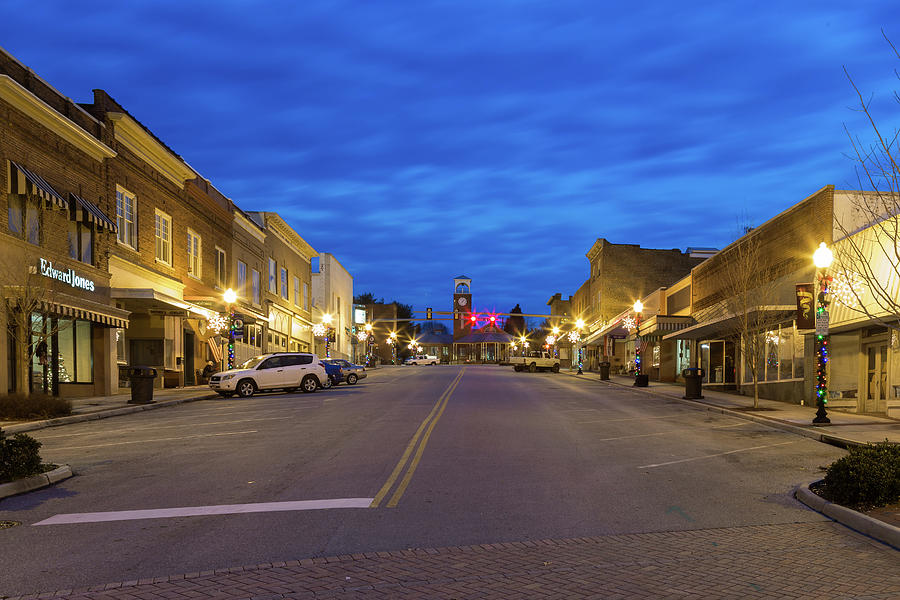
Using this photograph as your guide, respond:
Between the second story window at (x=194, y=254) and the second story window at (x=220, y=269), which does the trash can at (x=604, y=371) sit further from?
the second story window at (x=194, y=254)

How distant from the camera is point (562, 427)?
1722 cm

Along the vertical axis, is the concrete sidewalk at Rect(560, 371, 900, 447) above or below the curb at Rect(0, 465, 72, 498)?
below

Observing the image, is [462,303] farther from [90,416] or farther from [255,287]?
[90,416]

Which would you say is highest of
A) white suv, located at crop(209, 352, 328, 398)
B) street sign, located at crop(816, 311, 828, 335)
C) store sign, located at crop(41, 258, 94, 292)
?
store sign, located at crop(41, 258, 94, 292)

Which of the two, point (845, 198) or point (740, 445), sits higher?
point (845, 198)

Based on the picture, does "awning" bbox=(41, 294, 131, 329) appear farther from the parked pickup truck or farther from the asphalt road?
the parked pickup truck

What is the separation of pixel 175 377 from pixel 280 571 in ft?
94.0

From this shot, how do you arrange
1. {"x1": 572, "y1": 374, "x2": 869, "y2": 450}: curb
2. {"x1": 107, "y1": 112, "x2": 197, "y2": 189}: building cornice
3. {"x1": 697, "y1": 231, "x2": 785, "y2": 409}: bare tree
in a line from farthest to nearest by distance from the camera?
{"x1": 107, "y1": 112, "x2": 197, "y2": 189}: building cornice, {"x1": 697, "y1": 231, "x2": 785, "y2": 409}: bare tree, {"x1": 572, "y1": 374, "x2": 869, "y2": 450}: curb

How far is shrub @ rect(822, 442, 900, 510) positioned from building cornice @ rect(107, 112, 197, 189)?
2660cm

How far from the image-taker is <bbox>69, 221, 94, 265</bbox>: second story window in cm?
2495

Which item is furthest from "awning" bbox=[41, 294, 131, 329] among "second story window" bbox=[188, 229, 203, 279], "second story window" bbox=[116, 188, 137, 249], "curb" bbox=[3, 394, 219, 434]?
"second story window" bbox=[188, 229, 203, 279]

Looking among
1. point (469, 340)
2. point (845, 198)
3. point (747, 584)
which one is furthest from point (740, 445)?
point (469, 340)

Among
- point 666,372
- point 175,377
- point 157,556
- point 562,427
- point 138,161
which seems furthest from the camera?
point 666,372

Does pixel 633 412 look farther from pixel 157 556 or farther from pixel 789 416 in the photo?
pixel 157 556
